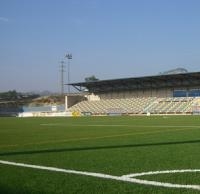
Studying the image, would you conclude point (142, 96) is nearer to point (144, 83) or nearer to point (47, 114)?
point (144, 83)

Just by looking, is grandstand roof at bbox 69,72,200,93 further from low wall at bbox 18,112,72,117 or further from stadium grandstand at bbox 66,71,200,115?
low wall at bbox 18,112,72,117

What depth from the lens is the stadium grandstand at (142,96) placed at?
3054 inches

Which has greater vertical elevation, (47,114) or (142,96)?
(142,96)

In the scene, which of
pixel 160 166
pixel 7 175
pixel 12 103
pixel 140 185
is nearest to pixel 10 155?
pixel 7 175

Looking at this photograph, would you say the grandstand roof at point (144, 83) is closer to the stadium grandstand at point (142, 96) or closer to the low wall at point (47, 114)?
the stadium grandstand at point (142, 96)

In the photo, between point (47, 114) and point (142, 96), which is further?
point (47, 114)

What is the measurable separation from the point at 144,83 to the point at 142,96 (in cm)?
250

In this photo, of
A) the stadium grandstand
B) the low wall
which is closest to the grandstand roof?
the stadium grandstand

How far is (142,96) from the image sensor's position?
8850 centimetres

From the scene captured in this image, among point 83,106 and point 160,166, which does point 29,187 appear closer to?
point 160,166

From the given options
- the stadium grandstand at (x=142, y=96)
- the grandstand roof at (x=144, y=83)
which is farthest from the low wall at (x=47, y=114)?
the grandstand roof at (x=144, y=83)

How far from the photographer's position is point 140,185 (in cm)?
738

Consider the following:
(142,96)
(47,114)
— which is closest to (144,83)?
(142,96)

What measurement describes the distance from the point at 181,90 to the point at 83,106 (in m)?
21.0
